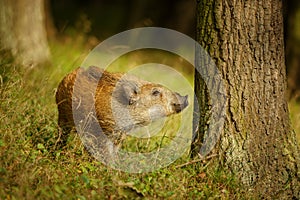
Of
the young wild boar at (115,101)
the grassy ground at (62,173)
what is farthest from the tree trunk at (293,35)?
the grassy ground at (62,173)

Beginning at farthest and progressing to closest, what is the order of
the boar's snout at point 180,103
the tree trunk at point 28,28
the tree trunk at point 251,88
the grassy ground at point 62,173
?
the tree trunk at point 28,28, the boar's snout at point 180,103, the tree trunk at point 251,88, the grassy ground at point 62,173

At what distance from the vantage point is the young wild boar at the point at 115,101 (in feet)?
16.3

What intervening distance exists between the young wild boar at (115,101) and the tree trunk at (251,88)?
0.64 metres

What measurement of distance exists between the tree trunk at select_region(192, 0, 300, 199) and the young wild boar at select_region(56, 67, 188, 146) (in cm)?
64

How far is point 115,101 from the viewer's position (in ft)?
16.5

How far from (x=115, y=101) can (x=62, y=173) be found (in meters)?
1.11

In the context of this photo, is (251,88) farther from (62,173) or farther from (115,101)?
(62,173)

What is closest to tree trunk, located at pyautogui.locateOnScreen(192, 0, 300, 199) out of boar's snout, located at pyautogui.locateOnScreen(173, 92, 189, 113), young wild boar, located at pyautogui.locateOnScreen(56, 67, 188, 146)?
boar's snout, located at pyautogui.locateOnScreen(173, 92, 189, 113)

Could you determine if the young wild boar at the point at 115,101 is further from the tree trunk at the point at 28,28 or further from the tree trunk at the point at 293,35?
the tree trunk at the point at 293,35

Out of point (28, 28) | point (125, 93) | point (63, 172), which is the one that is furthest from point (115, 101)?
point (28, 28)

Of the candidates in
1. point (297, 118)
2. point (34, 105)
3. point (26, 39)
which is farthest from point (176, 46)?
point (34, 105)

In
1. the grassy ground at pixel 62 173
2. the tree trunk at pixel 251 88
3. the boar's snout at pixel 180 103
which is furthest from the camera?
the boar's snout at pixel 180 103

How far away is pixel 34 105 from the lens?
541 centimetres

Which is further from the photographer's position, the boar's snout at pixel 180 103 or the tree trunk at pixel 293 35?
the tree trunk at pixel 293 35
